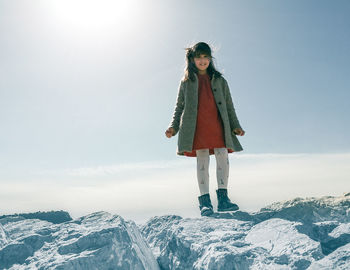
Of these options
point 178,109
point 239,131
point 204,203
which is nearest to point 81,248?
point 204,203

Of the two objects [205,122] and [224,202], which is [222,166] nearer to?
[224,202]

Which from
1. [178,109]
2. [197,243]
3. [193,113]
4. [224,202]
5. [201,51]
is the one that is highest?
[201,51]

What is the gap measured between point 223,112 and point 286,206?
4.76ft

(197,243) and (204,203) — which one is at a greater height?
(204,203)

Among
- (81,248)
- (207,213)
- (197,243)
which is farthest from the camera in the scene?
(207,213)

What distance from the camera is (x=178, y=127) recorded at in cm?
516

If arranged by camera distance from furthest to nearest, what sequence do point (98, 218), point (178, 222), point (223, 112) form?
point (223, 112) → point (178, 222) → point (98, 218)

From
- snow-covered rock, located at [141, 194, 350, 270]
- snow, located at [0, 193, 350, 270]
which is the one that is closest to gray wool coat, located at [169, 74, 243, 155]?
snow-covered rock, located at [141, 194, 350, 270]

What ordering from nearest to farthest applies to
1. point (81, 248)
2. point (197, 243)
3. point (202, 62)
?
point (81, 248), point (197, 243), point (202, 62)

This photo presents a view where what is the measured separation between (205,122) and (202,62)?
30.7 inches

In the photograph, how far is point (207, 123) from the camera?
495cm

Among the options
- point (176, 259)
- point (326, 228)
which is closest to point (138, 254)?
point (176, 259)

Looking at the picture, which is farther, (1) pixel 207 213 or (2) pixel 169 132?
(2) pixel 169 132

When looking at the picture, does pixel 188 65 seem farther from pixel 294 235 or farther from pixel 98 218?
pixel 294 235
